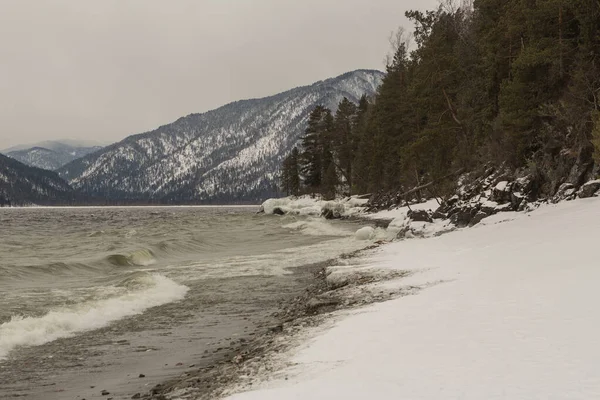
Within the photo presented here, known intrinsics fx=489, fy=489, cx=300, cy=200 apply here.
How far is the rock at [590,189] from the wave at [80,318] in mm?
15213

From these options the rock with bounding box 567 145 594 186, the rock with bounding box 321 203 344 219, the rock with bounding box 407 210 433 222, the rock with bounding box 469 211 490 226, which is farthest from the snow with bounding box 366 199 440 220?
the rock with bounding box 567 145 594 186

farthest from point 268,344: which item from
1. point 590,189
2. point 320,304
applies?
point 590,189

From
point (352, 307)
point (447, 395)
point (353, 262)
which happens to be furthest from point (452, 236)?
point (447, 395)

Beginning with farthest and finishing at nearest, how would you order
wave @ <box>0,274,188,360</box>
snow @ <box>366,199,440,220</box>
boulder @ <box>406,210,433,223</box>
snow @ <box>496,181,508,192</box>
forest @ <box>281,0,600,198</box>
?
snow @ <box>366,199,440,220</box> → boulder @ <box>406,210,433,223</box> → snow @ <box>496,181,508,192</box> → forest @ <box>281,0,600,198</box> → wave @ <box>0,274,188,360</box>

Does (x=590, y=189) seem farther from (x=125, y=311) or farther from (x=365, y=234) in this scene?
(x=125, y=311)

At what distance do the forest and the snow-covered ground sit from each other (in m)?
10.7

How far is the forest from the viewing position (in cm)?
2147

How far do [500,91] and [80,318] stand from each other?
82.3 feet

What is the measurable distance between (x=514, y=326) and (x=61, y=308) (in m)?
10.7

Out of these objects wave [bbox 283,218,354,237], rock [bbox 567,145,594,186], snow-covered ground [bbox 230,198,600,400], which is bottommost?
wave [bbox 283,218,354,237]

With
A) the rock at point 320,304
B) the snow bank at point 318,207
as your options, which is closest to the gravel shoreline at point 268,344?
the rock at point 320,304

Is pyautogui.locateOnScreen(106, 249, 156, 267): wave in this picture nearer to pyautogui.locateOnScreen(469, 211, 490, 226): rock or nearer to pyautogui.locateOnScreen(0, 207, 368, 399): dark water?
pyautogui.locateOnScreen(0, 207, 368, 399): dark water

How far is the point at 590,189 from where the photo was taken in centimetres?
1861

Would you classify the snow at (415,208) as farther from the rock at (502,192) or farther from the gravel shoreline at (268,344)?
the gravel shoreline at (268,344)
